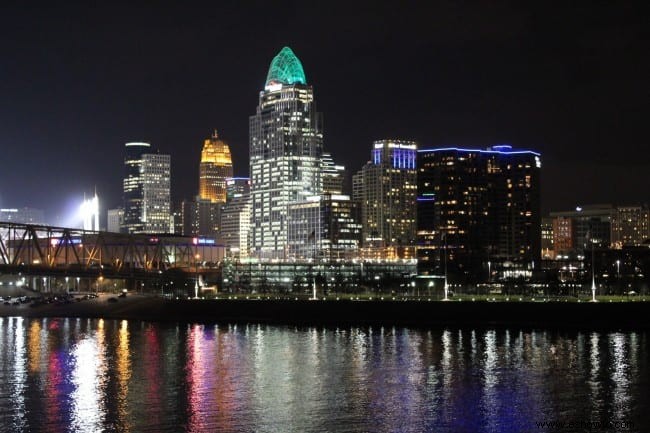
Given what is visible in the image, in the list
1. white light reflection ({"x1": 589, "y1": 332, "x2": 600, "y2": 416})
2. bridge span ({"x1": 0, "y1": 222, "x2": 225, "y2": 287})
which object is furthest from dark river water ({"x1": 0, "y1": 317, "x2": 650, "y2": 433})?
bridge span ({"x1": 0, "y1": 222, "x2": 225, "y2": 287})

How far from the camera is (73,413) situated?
183ft

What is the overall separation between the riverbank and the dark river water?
8718mm

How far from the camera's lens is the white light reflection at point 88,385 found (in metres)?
53.3

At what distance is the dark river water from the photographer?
175ft

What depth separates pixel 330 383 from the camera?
6738cm

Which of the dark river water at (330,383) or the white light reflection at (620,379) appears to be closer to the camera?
the dark river water at (330,383)

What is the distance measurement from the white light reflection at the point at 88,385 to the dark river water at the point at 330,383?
14cm

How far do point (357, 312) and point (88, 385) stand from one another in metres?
66.9

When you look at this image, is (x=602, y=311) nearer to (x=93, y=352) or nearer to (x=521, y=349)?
(x=521, y=349)

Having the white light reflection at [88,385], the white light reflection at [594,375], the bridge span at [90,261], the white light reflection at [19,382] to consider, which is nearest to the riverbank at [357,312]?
the bridge span at [90,261]

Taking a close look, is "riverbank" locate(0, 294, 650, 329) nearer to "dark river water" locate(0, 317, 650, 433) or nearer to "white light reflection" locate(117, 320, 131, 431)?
"dark river water" locate(0, 317, 650, 433)

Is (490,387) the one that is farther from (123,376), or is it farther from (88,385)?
(88,385)

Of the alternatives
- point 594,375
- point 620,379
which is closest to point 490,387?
point 594,375

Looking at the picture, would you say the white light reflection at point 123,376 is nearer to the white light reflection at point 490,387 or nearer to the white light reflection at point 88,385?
the white light reflection at point 88,385
